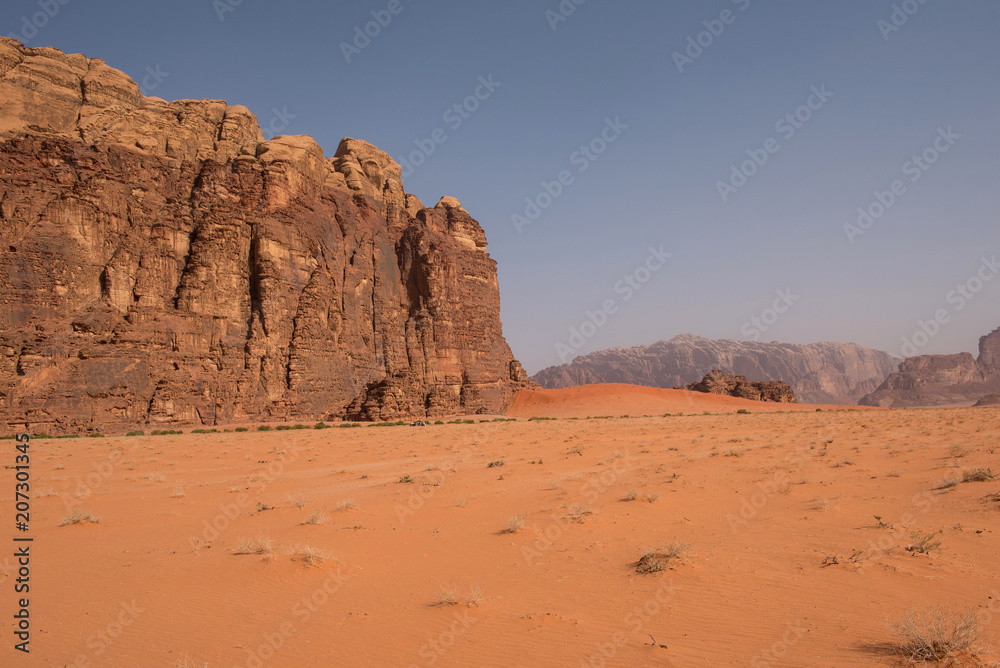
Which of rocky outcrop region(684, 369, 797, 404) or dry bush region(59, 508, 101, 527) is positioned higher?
rocky outcrop region(684, 369, 797, 404)

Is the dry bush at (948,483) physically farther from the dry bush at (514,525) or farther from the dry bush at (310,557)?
the dry bush at (310,557)

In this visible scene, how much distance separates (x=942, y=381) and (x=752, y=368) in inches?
2614

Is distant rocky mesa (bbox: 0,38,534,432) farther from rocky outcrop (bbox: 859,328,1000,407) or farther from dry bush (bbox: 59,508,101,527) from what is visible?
rocky outcrop (bbox: 859,328,1000,407)

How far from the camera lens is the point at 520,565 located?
6598mm

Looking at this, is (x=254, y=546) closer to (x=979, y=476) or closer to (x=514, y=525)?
(x=514, y=525)

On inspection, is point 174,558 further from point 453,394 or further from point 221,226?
point 453,394

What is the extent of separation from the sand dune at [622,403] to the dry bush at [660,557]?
169 ft

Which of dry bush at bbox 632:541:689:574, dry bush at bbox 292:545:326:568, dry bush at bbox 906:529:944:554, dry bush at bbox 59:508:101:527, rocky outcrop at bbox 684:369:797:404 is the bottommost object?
dry bush at bbox 906:529:944:554

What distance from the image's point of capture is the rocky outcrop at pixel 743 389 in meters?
72.7

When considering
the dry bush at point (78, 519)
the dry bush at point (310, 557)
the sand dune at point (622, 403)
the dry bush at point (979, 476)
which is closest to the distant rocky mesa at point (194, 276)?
the sand dune at point (622, 403)

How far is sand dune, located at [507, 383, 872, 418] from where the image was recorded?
58812mm

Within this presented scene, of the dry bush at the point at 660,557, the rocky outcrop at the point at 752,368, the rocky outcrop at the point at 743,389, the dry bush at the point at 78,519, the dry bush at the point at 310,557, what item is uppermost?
the rocky outcrop at the point at 752,368

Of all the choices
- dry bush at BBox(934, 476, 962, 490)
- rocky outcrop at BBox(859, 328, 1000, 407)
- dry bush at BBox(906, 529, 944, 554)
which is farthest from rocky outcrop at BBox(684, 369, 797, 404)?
dry bush at BBox(906, 529, 944, 554)

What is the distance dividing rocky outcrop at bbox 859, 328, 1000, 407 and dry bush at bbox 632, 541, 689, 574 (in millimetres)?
127273
